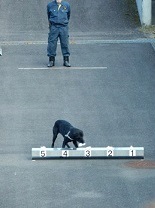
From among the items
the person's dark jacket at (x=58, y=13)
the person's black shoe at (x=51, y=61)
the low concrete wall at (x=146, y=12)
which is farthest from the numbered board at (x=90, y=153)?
the low concrete wall at (x=146, y=12)

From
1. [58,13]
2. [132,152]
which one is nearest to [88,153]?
[132,152]

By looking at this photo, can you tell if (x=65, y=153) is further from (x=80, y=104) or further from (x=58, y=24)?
(x=58, y=24)

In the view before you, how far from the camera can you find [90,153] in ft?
50.3

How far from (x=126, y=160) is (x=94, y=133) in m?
1.84

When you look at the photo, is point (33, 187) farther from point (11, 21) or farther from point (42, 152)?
point (11, 21)

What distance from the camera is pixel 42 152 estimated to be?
1529cm

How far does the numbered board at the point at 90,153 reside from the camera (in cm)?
1530

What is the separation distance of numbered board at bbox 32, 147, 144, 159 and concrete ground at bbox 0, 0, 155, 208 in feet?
0.32

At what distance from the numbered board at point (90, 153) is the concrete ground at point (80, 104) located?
0.10 metres

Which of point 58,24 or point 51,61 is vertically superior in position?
point 58,24

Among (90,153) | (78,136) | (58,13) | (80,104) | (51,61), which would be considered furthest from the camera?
(51,61)

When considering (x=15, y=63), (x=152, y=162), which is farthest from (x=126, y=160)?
(x=15, y=63)

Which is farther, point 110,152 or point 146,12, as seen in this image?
point 146,12

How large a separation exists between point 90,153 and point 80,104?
426 cm
